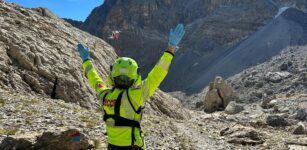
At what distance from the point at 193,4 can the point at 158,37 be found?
2411 centimetres

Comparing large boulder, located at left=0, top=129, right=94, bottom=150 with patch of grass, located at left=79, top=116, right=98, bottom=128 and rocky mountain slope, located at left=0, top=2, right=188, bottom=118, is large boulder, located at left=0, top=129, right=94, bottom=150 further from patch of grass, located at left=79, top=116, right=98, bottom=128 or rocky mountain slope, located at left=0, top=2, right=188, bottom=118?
rocky mountain slope, located at left=0, top=2, right=188, bottom=118

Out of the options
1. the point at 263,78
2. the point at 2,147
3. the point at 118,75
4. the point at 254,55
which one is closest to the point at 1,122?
the point at 2,147

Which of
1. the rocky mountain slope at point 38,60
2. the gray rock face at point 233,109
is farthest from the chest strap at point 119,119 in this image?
the gray rock face at point 233,109

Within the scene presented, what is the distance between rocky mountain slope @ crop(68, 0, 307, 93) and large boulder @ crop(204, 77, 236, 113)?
163 feet

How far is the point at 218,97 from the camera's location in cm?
7488

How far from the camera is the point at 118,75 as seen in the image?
23.9ft

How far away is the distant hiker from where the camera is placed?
716cm

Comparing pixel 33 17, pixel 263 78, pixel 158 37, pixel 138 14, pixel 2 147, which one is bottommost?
pixel 2 147

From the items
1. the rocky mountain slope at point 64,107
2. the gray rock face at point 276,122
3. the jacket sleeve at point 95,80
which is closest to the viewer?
the jacket sleeve at point 95,80


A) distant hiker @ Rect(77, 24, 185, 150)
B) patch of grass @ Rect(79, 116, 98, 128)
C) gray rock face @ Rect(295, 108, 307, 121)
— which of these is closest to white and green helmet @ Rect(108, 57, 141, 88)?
distant hiker @ Rect(77, 24, 185, 150)

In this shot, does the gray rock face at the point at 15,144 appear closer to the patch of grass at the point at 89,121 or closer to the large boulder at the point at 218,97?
the patch of grass at the point at 89,121

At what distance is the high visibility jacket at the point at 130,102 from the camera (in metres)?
7.12

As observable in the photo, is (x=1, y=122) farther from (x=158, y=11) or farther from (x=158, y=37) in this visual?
(x=158, y=11)

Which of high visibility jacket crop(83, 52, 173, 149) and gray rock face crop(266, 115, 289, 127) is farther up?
gray rock face crop(266, 115, 289, 127)
